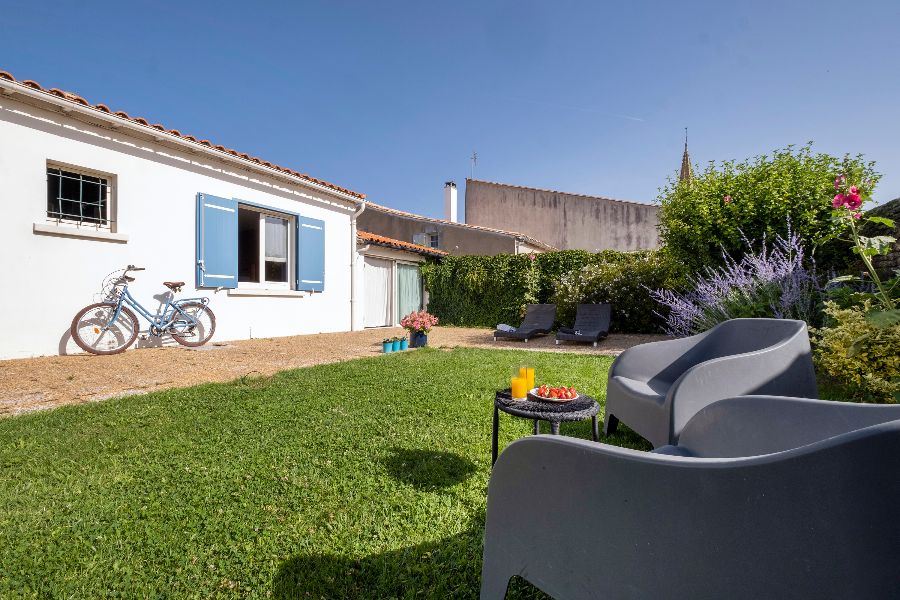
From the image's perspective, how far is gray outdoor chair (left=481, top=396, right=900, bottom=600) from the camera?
27.0 inches

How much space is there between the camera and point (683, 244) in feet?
25.0

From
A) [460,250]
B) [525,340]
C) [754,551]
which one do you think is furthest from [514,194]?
[754,551]

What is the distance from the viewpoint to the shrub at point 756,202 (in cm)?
631

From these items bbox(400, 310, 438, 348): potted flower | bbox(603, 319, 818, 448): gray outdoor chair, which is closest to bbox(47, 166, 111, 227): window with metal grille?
bbox(400, 310, 438, 348): potted flower

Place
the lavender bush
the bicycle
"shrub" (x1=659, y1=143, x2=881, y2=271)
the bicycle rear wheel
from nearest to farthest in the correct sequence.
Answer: the lavender bush, the bicycle, "shrub" (x1=659, y1=143, x2=881, y2=271), the bicycle rear wheel

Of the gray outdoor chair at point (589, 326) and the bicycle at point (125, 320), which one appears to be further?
the gray outdoor chair at point (589, 326)

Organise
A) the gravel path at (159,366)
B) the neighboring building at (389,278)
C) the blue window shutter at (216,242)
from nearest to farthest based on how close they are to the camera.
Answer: the gravel path at (159,366)
the blue window shutter at (216,242)
the neighboring building at (389,278)

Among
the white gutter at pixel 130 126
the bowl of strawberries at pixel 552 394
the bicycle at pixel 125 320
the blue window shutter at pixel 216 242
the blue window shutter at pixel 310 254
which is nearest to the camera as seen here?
the bowl of strawberries at pixel 552 394

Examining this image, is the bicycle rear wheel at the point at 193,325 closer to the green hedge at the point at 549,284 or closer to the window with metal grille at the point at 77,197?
the window with metal grille at the point at 77,197

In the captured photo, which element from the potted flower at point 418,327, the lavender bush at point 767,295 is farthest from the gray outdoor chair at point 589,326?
the potted flower at point 418,327

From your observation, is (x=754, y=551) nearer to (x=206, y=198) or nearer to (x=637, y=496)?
(x=637, y=496)

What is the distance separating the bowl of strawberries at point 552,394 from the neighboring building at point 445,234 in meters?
13.7

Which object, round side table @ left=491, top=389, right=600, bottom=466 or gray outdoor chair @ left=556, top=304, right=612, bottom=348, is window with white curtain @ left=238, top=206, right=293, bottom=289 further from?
round side table @ left=491, top=389, right=600, bottom=466

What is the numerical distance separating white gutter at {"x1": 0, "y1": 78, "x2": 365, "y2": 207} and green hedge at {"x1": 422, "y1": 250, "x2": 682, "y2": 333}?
5.28 metres
